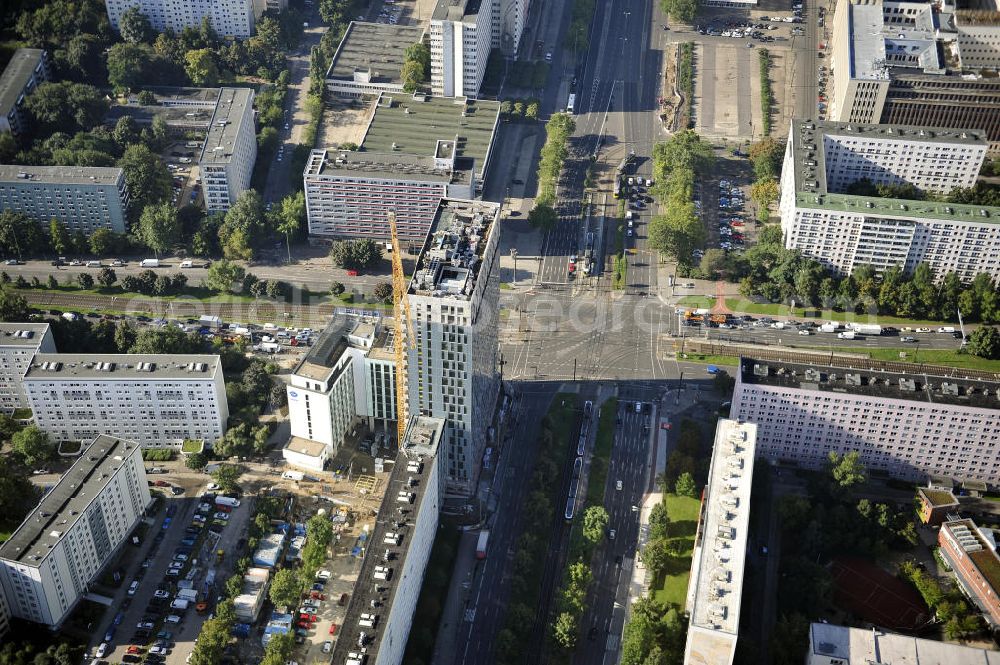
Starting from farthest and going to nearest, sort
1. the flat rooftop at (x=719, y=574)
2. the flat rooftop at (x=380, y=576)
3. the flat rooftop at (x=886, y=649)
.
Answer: the flat rooftop at (x=886, y=649) < the flat rooftop at (x=719, y=574) < the flat rooftop at (x=380, y=576)

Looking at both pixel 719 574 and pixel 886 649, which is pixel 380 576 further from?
pixel 886 649

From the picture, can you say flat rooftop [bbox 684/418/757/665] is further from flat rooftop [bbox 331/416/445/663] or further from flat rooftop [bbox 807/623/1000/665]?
flat rooftop [bbox 331/416/445/663]

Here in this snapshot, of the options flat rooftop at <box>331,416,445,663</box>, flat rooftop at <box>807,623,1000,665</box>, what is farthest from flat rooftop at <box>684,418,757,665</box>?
flat rooftop at <box>331,416,445,663</box>

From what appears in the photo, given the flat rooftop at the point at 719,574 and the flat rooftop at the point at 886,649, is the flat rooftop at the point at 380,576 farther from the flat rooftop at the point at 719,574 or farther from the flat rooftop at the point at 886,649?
the flat rooftop at the point at 886,649

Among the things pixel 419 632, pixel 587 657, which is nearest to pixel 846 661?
pixel 587 657

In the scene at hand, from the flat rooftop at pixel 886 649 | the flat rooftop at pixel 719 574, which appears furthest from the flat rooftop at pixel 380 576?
the flat rooftop at pixel 886 649

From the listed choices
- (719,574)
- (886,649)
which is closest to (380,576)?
(719,574)

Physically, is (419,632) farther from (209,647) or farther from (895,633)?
(895,633)
